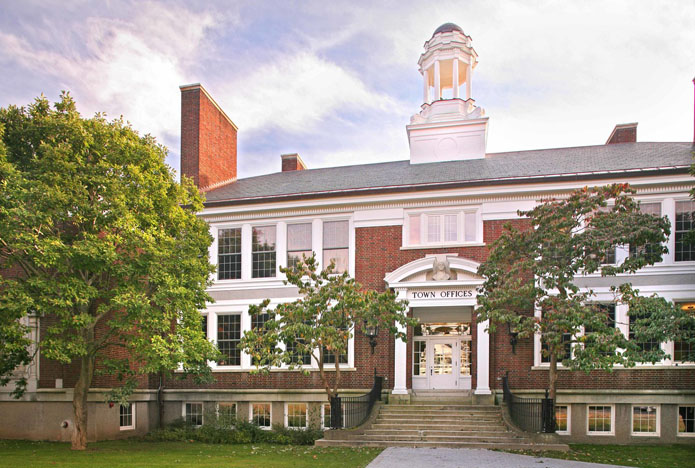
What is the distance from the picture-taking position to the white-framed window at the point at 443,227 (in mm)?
19281

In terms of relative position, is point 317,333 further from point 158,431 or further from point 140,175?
point 158,431

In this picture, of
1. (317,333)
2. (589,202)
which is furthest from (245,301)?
(589,202)

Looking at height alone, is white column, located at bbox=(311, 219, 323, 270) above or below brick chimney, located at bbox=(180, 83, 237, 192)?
below

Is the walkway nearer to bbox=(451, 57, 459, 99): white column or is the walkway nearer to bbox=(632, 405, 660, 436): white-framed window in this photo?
bbox=(632, 405, 660, 436): white-framed window

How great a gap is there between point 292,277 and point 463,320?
667 centimetres

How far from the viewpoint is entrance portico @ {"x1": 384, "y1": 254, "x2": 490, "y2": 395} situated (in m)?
18.6

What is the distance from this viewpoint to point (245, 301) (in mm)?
20938

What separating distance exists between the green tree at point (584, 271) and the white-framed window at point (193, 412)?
10983mm

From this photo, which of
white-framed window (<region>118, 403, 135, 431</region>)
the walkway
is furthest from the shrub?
the walkway

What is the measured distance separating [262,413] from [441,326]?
22.4 ft

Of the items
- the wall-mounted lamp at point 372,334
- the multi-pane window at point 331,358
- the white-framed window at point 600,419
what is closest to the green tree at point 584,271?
the white-framed window at point 600,419

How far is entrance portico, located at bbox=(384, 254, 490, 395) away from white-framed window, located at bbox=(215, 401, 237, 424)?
Answer: 5.61m

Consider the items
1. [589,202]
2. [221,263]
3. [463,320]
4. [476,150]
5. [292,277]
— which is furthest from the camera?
[476,150]

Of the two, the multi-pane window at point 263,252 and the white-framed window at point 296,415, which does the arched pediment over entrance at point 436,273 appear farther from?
the white-framed window at point 296,415
